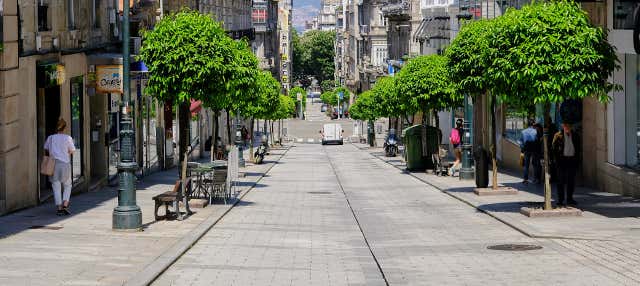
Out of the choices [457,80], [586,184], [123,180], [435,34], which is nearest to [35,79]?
[123,180]

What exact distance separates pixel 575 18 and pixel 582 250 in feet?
20.1

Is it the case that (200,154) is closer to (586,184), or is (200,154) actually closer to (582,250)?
(586,184)

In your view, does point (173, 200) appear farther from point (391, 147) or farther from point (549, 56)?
point (391, 147)

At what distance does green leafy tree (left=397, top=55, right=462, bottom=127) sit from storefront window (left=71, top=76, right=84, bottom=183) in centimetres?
1442

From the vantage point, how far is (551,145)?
22.4m

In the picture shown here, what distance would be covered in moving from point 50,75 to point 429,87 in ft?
59.3

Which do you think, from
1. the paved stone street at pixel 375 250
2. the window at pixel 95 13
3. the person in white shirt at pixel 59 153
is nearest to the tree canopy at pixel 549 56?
the paved stone street at pixel 375 250

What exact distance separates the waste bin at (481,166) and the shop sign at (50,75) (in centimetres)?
1058

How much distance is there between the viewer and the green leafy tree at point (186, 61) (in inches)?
938

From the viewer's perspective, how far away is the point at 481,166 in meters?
27.5

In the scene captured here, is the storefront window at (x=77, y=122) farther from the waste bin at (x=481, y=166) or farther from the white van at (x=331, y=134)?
the white van at (x=331, y=134)

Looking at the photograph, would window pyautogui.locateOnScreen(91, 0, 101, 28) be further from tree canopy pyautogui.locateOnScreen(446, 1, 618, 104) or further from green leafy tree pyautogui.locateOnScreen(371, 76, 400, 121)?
green leafy tree pyautogui.locateOnScreen(371, 76, 400, 121)

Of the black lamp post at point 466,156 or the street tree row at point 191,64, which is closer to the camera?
the street tree row at point 191,64

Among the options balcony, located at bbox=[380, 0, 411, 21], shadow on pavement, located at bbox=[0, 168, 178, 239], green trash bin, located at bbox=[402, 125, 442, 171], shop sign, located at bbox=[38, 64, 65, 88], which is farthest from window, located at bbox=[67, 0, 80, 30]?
balcony, located at bbox=[380, 0, 411, 21]
